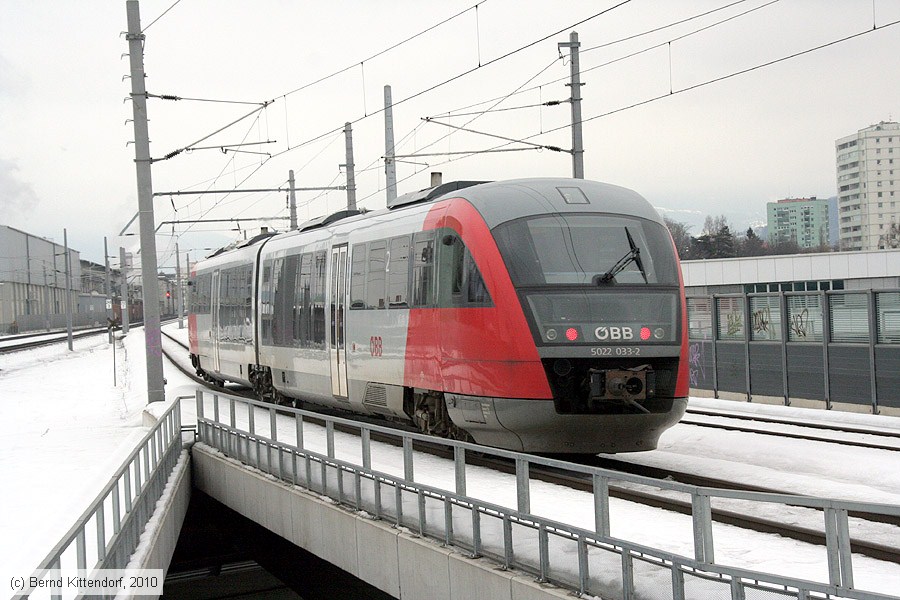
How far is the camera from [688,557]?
643 centimetres

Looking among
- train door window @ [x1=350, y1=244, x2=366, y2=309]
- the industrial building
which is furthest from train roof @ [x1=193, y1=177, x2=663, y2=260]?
the industrial building

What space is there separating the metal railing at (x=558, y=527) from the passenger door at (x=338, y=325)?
3983 mm

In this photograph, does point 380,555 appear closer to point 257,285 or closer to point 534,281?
point 534,281

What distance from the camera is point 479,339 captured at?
1243cm

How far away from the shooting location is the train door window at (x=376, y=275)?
1563 centimetres

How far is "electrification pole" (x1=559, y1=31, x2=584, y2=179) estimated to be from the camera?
2103 cm

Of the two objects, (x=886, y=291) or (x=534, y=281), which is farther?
(x=886, y=291)

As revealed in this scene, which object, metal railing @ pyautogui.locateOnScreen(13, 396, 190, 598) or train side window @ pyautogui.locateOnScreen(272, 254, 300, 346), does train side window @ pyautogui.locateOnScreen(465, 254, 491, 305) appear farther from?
train side window @ pyautogui.locateOnScreen(272, 254, 300, 346)

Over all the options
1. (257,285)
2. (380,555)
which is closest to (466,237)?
(380,555)

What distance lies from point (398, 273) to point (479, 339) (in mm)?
2866

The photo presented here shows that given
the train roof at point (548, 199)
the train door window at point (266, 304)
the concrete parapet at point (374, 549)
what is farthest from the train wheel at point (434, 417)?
the train door window at point (266, 304)

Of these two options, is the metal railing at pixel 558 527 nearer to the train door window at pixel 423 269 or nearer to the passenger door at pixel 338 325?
the train door window at pixel 423 269

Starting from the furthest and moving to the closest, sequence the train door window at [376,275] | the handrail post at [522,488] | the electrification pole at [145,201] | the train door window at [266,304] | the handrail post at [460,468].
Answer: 1. the electrification pole at [145,201]
2. the train door window at [266,304]
3. the train door window at [376,275]
4. the handrail post at [460,468]
5. the handrail post at [522,488]

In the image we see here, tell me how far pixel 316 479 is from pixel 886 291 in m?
10.3
